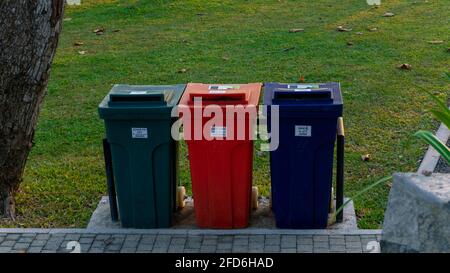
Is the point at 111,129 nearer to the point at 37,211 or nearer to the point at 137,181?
the point at 137,181

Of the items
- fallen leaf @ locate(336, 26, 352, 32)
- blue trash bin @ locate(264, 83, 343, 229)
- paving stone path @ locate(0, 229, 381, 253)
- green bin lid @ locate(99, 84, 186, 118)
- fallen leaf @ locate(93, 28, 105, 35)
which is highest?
green bin lid @ locate(99, 84, 186, 118)

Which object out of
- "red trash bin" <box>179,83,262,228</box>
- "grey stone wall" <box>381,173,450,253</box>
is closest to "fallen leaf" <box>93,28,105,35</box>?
"red trash bin" <box>179,83,262,228</box>

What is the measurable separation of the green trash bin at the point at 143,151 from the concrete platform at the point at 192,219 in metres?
0.15

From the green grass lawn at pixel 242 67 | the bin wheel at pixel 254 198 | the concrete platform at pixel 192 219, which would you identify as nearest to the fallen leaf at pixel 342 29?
the green grass lawn at pixel 242 67

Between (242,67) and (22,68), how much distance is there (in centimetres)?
446

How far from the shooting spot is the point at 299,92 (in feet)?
18.5

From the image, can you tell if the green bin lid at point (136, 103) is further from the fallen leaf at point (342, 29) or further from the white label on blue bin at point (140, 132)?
the fallen leaf at point (342, 29)

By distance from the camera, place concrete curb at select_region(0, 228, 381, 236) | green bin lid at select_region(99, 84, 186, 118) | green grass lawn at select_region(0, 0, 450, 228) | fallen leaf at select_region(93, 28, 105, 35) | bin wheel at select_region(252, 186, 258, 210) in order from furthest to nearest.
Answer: fallen leaf at select_region(93, 28, 105, 35) < green grass lawn at select_region(0, 0, 450, 228) < bin wheel at select_region(252, 186, 258, 210) < concrete curb at select_region(0, 228, 381, 236) < green bin lid at select_region(99, 84, 186, 118)

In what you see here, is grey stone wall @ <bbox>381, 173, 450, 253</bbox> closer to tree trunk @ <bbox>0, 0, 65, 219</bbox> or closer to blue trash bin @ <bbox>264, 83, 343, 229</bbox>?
blue trash bin @ <bbox>264, 83, 343, 229</bbox>

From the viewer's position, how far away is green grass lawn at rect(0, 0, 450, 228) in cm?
702

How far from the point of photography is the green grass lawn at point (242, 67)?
23.0 feet

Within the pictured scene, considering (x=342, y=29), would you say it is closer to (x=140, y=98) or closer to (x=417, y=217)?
(x=140, y=98)

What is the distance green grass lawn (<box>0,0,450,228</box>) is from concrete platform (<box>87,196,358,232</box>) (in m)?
0.11

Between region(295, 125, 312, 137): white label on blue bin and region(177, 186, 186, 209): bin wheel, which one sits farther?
region(177, 186, 186, 209): bin wheel
